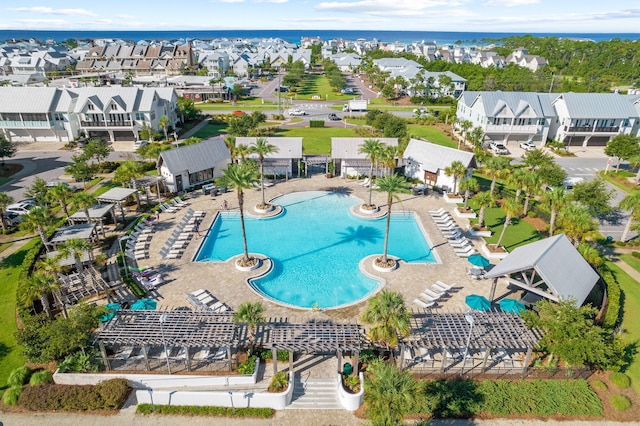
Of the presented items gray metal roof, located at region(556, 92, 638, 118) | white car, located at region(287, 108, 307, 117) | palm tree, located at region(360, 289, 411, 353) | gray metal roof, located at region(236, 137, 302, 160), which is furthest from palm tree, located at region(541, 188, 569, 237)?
white car, located at region(287, 108, 307, 117)

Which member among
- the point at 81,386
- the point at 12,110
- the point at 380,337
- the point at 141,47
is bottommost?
the point at 81,386

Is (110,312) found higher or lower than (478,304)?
higher

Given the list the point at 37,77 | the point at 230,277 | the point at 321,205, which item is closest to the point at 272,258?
the point at 230,277

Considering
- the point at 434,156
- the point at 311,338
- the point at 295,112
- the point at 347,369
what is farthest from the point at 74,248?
the point at 295,112

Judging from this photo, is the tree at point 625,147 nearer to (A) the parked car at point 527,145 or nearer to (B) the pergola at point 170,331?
(A) the parked car at point 527,145

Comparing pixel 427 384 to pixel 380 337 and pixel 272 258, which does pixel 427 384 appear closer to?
pixel 380 337

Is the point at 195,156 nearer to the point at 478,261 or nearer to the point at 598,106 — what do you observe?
the point at 478,261

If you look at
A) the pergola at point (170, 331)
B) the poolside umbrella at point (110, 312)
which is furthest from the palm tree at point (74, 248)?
the pergola at point (170, 331)
